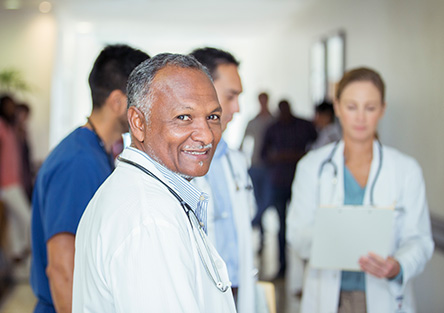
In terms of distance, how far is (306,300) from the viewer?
2287 millimetres

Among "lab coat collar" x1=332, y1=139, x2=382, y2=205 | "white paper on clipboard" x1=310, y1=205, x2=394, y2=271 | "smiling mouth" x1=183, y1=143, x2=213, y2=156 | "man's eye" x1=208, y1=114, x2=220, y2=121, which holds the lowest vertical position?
"white paper on clipboard" x1=310, y1=205, x2=394, y2=271

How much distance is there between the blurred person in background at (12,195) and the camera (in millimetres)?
5493

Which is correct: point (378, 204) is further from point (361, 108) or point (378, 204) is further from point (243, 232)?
point (243, 232)

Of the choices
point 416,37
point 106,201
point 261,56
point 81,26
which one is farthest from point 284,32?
point 106,201

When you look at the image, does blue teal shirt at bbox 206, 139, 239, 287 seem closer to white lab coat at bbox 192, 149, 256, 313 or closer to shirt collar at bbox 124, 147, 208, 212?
white lab coat at bbox 192, 149, 256, 313

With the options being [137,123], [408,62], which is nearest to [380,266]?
[137,123]

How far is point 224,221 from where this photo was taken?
83.3 inches

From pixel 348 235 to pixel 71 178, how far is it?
109 cm

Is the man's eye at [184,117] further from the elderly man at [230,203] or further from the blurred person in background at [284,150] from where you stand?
the blurred person in background at [284,150]

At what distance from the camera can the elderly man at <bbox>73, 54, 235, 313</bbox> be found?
0.99 m

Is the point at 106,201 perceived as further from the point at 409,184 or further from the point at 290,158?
the point at 290,158

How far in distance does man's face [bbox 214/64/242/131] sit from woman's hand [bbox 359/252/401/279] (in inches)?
29.2

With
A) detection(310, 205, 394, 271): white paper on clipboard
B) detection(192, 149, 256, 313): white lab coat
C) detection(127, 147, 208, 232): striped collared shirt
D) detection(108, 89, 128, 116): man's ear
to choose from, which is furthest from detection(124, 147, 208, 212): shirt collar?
detection(310, 205, 394, 271): white paper on clipboard

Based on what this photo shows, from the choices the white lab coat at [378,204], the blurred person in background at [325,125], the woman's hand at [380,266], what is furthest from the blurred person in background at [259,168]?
the woman's hand at [380,266]
